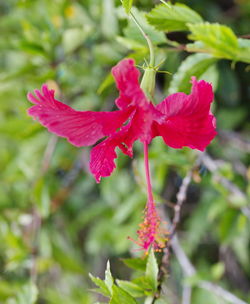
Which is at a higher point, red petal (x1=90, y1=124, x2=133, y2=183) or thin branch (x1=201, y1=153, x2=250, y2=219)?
red petal (x1=90, y1=124, x2=133, y2=183)

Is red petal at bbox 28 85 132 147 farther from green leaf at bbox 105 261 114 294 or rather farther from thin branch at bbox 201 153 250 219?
thin branch at bbox 201 153 250 219

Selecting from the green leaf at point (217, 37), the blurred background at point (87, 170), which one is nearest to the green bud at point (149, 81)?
the green leaf at point (217, 37)

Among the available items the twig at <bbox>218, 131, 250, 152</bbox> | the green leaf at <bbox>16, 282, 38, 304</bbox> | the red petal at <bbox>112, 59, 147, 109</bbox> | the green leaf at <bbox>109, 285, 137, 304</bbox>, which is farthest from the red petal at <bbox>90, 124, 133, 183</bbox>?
the twig at <bbox>218, 131, 250, 152</bbox>

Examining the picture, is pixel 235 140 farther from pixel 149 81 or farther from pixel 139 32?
pixel 149 81

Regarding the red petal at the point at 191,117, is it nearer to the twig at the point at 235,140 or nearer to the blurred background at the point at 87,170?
the blurred background at the point at 87,170

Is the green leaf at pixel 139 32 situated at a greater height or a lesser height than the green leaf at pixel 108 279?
greater

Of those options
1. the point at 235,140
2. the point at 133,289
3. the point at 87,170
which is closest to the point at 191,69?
the point at 133,289
